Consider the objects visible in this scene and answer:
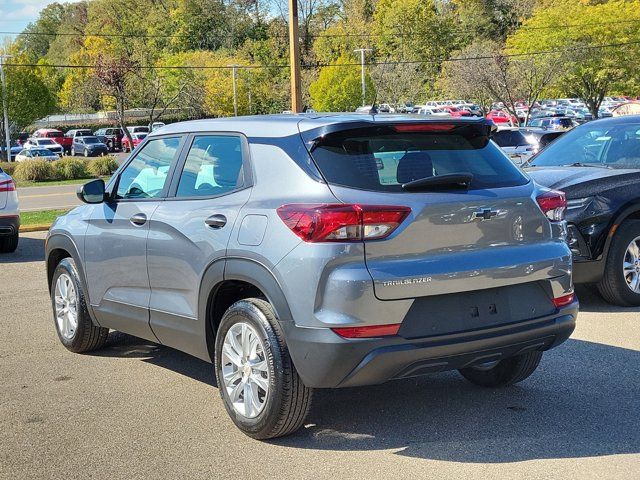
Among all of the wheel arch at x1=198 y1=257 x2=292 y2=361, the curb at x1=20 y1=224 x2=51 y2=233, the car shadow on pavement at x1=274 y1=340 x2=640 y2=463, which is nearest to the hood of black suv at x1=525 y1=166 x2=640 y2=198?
the car shadow on pavement at x1=274 y1=340 x2=640 y2=463

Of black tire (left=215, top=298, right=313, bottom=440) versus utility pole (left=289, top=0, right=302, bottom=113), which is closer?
black tire (left=215, top=298, right=313, bottom=440)

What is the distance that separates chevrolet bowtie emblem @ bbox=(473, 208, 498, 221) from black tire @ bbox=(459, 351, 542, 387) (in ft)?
3.94

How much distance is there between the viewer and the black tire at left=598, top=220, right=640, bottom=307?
25.0ft

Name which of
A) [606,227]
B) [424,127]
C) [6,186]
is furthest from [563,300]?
[6,186]

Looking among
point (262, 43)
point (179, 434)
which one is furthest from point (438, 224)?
point (262, 43)

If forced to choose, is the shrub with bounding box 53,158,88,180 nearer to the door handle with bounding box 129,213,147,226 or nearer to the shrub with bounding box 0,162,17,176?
the shrub with bounding box 0,162,17,176

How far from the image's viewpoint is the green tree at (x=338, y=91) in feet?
199

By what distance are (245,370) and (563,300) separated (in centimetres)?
183

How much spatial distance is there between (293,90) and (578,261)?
13689 millimetres

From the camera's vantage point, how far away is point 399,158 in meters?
4.38

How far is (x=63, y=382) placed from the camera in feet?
19.0

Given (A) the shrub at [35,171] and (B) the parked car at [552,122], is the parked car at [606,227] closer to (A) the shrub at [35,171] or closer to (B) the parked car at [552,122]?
(A) the shrub at [35,171]

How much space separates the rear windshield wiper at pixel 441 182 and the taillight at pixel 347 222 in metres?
0.17

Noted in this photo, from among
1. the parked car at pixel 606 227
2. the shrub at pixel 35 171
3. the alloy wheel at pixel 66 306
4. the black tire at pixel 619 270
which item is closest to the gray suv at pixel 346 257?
the alloy wheel at pixel 66 306
